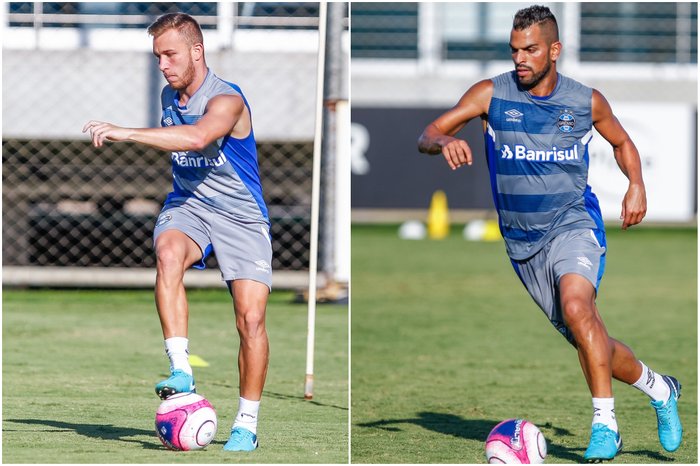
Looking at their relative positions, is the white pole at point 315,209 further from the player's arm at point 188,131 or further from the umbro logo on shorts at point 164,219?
the player's arm at point 188,131

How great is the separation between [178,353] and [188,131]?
2.99 ft

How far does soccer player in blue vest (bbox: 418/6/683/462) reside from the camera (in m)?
5.27

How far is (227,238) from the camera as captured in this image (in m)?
5.45

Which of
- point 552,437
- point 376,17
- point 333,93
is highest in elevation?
point 376,17

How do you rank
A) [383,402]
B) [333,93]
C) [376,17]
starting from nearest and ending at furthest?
1. [383,402]
2. [333,93]
3. [376,17]

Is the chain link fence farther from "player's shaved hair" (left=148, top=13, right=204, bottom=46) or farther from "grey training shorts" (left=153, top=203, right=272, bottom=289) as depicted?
"player's shaved hair" (left=148, top=13, right=204, bottom=46)

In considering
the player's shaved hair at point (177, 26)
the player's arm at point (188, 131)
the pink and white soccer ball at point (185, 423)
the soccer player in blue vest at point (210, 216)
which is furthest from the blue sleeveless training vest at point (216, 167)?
the pink and white soccer ball at point (185, 423)

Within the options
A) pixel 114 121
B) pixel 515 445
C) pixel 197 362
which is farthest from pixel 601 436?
pixel 114 121

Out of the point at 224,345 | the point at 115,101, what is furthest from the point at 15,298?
the point at 224,345

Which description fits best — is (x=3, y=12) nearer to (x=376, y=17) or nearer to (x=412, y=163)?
(x=412, y=163)

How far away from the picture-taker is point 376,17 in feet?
86.1

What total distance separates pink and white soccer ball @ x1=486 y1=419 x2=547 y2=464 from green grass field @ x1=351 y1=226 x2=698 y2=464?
0.68 feet

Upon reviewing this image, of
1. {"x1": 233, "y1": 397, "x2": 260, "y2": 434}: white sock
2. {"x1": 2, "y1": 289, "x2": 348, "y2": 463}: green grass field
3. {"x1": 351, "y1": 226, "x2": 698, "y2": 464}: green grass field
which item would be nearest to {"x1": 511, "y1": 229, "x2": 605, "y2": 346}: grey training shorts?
{"x1": 351, "y1": 226, "x2": 698, "y2": 464}: green grass field

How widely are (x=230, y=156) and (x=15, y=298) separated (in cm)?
675
